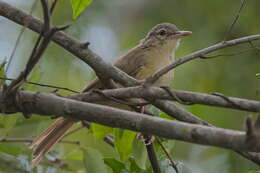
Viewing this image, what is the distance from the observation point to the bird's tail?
384cm

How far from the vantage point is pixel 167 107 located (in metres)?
2.90

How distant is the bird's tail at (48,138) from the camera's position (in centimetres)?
384

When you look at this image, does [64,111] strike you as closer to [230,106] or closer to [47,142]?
[230,106]

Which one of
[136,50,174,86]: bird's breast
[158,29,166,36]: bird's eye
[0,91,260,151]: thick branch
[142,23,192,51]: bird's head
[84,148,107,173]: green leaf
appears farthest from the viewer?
[158,29,166,36]: bird's eye

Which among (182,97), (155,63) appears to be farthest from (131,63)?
(182,97)

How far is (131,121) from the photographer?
2441 millimetres

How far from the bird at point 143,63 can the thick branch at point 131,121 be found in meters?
0.90

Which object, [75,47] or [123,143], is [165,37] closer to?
[123,143]

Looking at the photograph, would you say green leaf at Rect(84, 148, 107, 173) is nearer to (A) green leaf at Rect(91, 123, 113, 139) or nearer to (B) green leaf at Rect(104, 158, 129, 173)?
(A) green leaf at Rect(91, 123, 113, 139)

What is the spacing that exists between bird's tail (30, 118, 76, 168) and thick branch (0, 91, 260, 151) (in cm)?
103

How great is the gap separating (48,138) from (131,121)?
1.66 m

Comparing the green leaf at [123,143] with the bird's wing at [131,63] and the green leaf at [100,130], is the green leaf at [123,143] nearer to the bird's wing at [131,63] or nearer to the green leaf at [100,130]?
the green leaf at [100,130]

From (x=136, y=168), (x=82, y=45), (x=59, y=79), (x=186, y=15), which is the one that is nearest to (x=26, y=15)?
(x=82, y=45)

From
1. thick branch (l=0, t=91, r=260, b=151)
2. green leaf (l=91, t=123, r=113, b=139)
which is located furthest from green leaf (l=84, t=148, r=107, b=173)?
thick branch (l=0, t=91, r=260, b=151)
